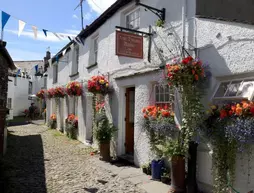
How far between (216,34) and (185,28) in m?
0.91

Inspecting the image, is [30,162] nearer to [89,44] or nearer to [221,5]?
[89,44]

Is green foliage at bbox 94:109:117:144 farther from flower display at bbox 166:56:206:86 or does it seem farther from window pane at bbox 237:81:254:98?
window pane at bbox 237:81:254:98

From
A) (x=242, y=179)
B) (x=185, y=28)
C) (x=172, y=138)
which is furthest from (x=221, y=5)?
(x=242, y=179)

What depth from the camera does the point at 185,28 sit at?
18.0ft

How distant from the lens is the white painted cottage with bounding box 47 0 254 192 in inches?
175

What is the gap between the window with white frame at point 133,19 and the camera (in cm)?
760

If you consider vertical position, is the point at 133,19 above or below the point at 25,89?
above

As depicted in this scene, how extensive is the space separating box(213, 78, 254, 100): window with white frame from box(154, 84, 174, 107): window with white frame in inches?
53.8

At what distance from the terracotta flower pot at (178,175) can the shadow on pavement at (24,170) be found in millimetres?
2700

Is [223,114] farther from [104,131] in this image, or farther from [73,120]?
[73,120]

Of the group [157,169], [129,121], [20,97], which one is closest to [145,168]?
[157,169]

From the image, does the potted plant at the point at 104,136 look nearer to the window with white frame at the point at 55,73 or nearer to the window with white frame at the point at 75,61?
the window with white frame at the point at 75,61

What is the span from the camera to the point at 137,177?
20.0ft

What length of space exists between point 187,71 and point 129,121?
3.78 m
